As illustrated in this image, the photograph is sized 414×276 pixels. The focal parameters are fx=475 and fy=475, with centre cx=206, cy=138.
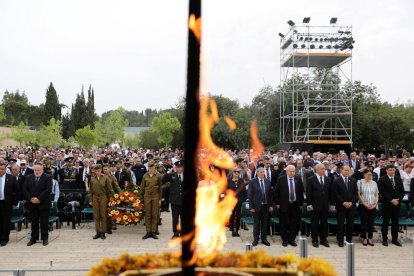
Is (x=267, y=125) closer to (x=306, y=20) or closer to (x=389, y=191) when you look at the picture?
(x=306, y=20)

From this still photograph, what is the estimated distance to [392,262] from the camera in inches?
405

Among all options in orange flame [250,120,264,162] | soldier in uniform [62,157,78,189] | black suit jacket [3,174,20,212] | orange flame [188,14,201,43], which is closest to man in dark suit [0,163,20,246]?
black suit jacket [3,174,20,212]

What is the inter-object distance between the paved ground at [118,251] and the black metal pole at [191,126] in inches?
256

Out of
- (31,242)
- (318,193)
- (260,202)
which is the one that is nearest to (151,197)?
(260,202)

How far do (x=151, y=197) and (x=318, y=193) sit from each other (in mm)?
4546

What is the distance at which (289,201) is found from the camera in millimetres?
12195

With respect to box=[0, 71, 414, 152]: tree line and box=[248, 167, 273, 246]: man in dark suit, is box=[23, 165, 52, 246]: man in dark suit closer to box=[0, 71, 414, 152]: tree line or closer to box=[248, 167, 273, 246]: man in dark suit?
box=[248, 167, 273, 246]: man in dark suit

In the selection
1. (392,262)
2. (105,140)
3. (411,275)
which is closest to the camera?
(411,275)

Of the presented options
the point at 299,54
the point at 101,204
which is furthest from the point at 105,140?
the point at 101,204

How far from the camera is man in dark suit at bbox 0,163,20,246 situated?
12.0 metres

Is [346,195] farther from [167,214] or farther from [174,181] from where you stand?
[167,214]

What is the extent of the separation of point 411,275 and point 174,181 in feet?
21.1

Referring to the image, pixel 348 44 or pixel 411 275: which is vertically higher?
pixel 348 44

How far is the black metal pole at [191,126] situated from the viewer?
290 cm
